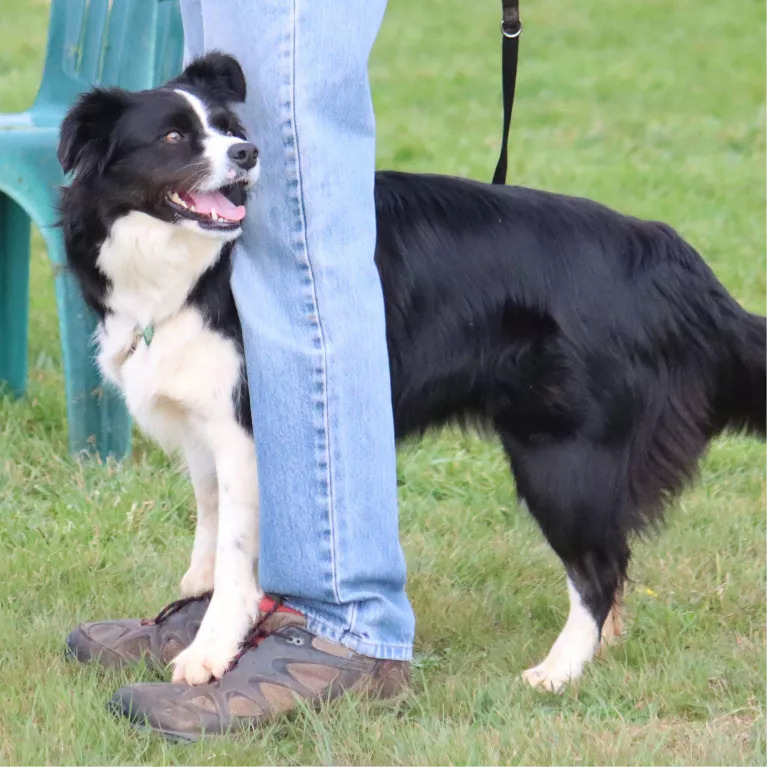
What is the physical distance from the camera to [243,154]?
2430 mm

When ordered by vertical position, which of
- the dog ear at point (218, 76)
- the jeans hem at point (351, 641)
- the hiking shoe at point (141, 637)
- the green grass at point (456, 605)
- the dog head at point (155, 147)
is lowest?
the green grass at point (456, 605)

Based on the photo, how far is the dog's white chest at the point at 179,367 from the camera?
2654mm

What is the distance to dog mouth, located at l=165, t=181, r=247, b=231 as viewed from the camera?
254 cm

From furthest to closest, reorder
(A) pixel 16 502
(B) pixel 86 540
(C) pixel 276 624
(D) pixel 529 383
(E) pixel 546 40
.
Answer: (E) pixel 546 40, (A) pixel 16 502, (B) pixel 86 540, (D) pixel 529 383, (C) pixel 276 624

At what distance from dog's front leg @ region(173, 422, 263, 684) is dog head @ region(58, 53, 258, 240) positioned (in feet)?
1.61

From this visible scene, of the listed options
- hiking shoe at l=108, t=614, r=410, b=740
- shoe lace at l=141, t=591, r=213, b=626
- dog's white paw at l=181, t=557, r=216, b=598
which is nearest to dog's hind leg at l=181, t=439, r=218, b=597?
dog's white paw at l=181, t=557, r=216, b=598

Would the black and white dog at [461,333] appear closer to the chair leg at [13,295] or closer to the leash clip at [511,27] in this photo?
the leash clip at [511,27]

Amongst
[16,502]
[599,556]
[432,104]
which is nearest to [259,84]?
[599,556]

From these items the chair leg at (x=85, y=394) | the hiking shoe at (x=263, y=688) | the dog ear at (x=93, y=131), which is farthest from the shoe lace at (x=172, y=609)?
the chair leg at (x=85, y=394)

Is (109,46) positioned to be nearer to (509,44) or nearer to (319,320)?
(509,44)

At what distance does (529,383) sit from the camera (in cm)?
282

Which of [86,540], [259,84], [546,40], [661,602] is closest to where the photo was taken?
[259,84]

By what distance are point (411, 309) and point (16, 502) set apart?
163 cm

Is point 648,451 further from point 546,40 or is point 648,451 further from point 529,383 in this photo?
point 546,40
